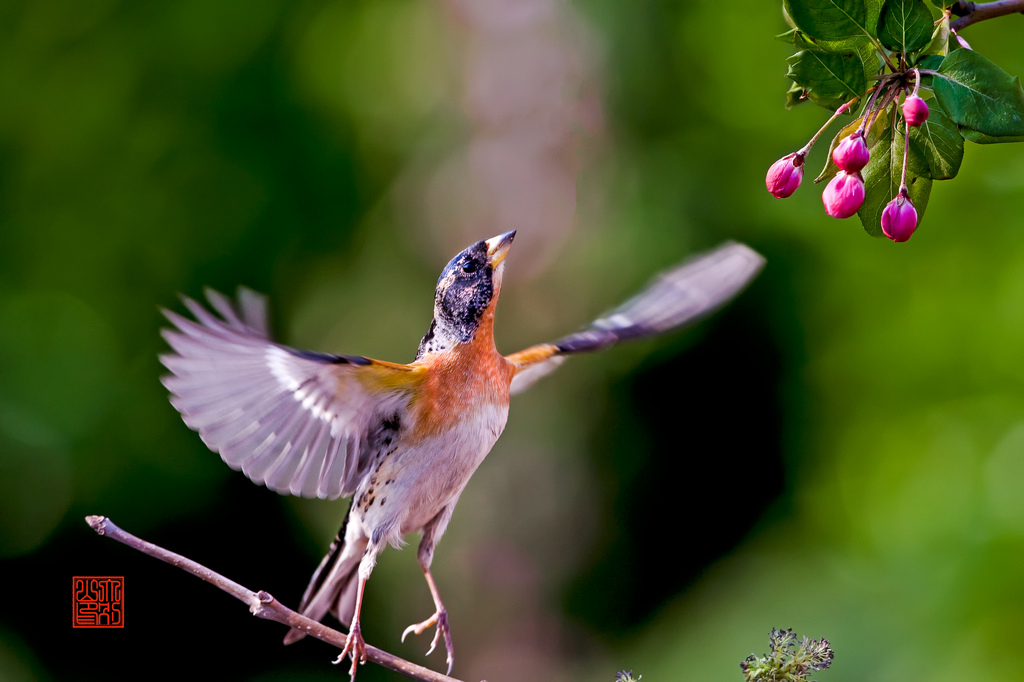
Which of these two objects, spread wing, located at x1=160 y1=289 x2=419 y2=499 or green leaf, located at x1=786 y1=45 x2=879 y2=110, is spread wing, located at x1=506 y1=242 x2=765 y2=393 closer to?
spread wing, located at x1=160 y1=289 x2=419 y2=499

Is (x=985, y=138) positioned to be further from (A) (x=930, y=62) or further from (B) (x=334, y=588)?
(B) (x=334, y=588)

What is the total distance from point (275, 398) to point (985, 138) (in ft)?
2.24

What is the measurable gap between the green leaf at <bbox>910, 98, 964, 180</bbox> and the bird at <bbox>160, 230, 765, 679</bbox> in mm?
391

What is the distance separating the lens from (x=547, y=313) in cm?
266

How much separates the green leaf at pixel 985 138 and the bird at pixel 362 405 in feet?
1.38

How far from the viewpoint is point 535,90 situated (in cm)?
281

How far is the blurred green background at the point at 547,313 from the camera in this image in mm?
2240

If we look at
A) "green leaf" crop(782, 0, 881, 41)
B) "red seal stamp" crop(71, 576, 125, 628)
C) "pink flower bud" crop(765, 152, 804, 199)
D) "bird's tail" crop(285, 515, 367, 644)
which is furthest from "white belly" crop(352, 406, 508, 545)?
"red seal stamp" crop(71, 576, 125, 628)

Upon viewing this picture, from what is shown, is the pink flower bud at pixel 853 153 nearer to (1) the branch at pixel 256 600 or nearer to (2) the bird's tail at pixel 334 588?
(1) the branch at pixel 256 600

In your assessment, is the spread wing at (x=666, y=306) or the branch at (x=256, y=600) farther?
the spread wing at (x=666, y=306)

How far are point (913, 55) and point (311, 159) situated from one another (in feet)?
7.39

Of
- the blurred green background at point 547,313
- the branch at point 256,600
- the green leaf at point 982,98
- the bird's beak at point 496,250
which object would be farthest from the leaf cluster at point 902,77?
the blurred green background at point 547,313

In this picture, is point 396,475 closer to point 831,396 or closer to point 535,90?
point 831,396

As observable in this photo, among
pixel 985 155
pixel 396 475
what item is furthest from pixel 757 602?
pixel 396 475
